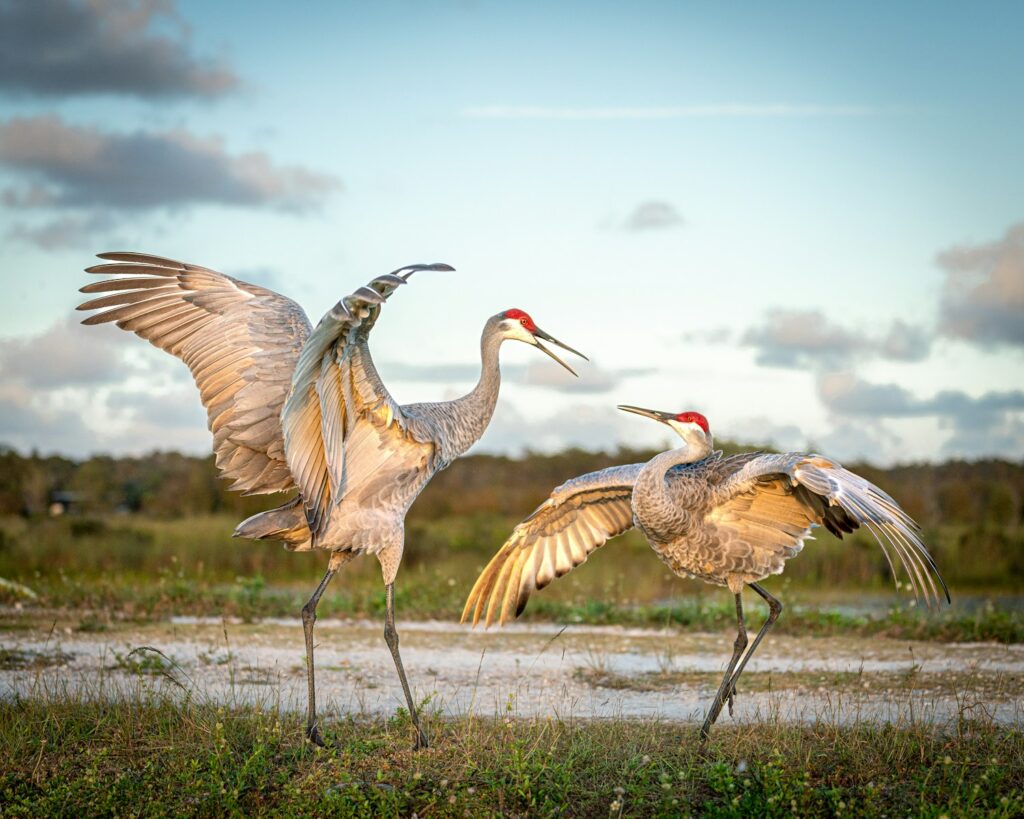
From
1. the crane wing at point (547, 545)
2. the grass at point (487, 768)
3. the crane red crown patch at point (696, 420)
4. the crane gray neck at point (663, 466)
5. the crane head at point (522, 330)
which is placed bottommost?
the grass at point (487, 768)

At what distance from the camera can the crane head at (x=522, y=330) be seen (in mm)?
8086

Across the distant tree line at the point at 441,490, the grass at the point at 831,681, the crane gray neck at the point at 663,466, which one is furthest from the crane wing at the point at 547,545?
the distant tree line at the point at 441,490

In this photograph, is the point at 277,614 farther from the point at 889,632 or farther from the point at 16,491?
the point at 16,491

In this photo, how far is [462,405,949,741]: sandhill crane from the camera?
7438 millimetres

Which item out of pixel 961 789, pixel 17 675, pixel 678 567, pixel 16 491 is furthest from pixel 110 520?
pixel 961 789

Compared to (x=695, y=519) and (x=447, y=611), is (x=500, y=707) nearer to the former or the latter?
(x=695, y=519)

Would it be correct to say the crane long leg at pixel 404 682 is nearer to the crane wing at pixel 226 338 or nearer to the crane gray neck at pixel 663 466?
the crane wing at pixel 226 338

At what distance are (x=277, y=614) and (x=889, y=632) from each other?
706 centimetres

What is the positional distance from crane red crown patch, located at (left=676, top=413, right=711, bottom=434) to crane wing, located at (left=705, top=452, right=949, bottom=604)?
0.39 metres

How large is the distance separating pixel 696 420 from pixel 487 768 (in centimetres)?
275

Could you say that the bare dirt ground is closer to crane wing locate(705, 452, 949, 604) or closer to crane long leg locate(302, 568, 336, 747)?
crane long leg locate(302, 568, 336, 747)

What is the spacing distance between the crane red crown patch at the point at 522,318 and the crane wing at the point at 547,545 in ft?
3.99

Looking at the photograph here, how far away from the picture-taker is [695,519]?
7.83 metres

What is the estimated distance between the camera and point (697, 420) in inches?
301
